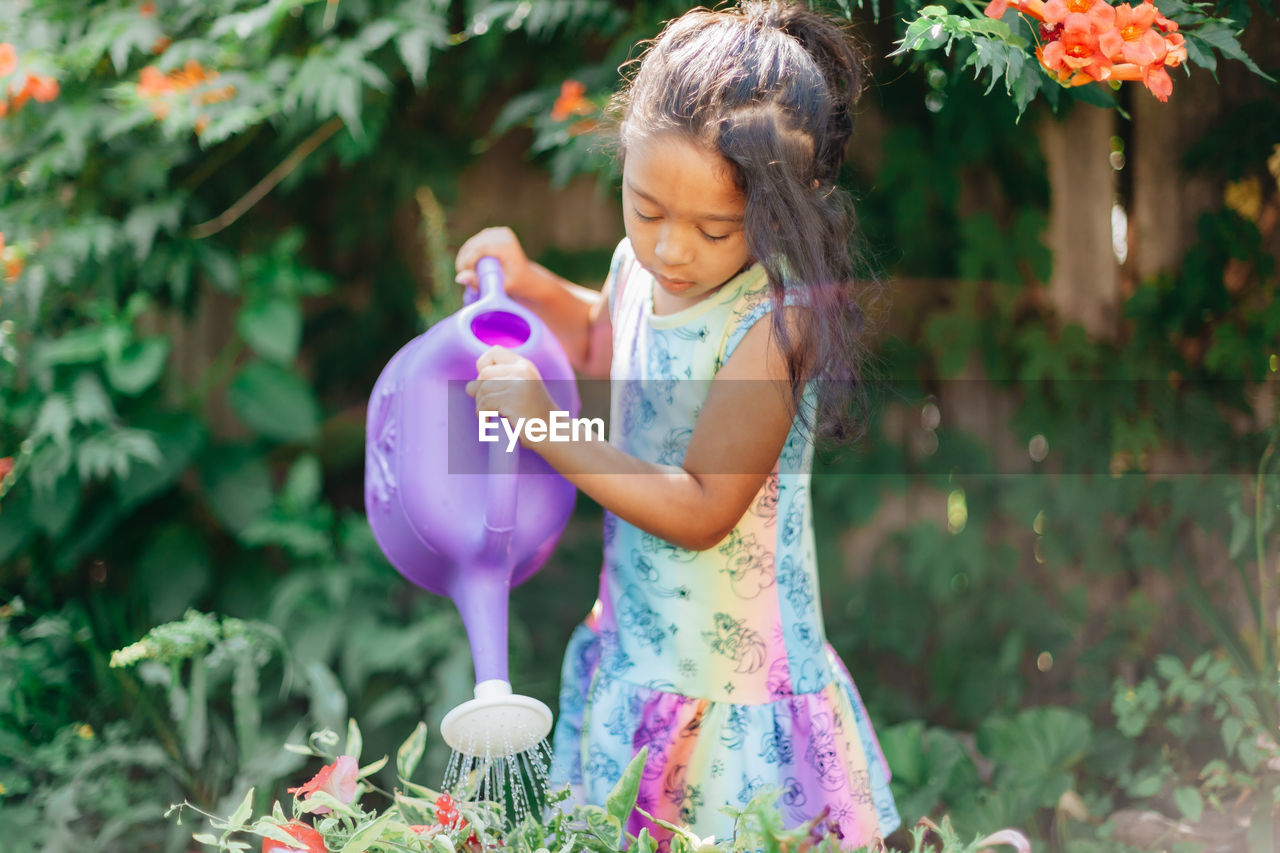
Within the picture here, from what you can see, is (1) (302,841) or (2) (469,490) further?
(2) (469,490)

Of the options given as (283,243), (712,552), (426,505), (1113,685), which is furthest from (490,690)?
(1113,685)

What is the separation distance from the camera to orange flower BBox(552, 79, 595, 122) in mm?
1960

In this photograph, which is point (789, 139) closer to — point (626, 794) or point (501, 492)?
point (501, 492)

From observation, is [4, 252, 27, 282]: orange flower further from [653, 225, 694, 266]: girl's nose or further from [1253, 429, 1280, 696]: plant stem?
[1253, 429, 1280, 696]: plant stem

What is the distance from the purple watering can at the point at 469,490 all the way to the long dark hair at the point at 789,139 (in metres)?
0.24

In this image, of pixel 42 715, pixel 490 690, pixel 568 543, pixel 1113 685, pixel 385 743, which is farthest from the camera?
pixel 568 543

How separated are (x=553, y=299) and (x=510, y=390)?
0.34 m

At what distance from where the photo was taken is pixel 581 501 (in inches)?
98.8

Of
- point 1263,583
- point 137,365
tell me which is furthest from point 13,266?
point 1263,583

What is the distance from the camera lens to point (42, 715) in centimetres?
193

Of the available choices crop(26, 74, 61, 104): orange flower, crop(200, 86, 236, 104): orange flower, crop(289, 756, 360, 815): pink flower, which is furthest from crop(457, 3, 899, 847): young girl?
crop(26, 74, 61, 104): orange flower

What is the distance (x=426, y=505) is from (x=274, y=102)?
122cm

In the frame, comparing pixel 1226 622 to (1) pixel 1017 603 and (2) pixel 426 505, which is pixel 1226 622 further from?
(2) pixel 426 505

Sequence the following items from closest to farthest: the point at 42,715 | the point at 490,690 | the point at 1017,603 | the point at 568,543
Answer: the point at 490,690, the point at 42,715, the point at 1017,603, the point at 568,543
